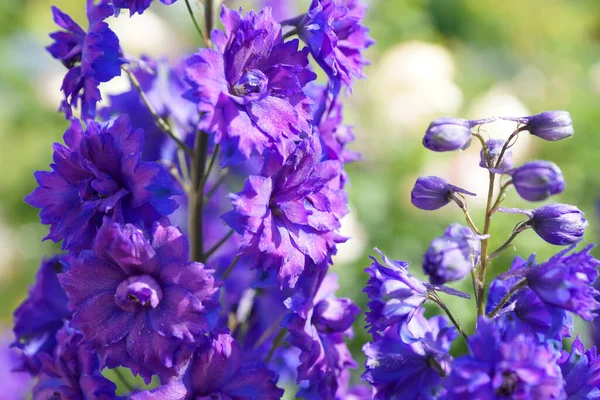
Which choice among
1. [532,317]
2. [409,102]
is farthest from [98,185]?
[409,102]

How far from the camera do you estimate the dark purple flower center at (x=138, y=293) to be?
0.70m

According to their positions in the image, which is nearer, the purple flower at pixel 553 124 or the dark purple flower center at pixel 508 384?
the dark purple flower center at pixel 508 384

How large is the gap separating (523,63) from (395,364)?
9.07ft

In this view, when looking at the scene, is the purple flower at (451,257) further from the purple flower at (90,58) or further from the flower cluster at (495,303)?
the purple flower at (90,58)

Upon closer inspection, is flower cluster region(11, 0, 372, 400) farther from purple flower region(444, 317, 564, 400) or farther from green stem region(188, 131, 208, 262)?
purple flower region(444, 317, 564, 400)

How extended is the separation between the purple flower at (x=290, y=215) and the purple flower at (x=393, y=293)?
0.07 m

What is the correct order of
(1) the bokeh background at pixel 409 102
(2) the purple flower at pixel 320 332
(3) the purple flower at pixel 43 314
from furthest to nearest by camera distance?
(1) the bokeh background at pixel 409 102
(3) the purple flower at pixel 43 314
(2) the purple flower at pixel 320 332

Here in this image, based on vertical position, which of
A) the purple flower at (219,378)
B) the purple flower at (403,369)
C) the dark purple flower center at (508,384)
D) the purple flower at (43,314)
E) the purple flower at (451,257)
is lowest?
the purple flower at (43,314)

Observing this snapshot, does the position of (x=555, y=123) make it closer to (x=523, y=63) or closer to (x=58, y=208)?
(x=58, y=208)

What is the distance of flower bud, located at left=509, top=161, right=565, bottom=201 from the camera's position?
651 mm

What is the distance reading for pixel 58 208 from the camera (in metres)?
0.76

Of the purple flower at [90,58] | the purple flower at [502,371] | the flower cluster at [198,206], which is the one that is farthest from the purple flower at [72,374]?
the purple flower at [502,371]

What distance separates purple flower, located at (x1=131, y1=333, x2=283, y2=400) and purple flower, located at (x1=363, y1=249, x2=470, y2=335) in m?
0.14

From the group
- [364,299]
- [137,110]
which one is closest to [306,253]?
[137,110]
